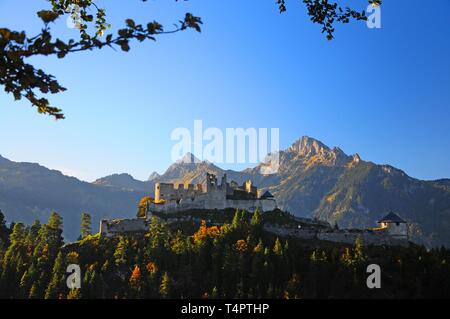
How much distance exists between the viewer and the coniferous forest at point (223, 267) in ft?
262

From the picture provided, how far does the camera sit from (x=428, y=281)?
8219cm

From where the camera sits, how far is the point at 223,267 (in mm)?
83688

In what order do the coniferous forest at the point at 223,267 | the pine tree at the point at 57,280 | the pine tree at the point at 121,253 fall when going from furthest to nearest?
1. the pine tree at the point at 121,253
2. the pine tree at the point at 57,280
3. the coniferous forest at the point at 223,267

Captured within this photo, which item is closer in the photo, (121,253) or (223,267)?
(223,267)

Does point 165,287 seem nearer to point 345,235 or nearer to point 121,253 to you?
point 121,253

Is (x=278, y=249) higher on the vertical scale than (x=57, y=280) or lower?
higher

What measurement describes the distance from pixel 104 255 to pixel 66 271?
24.0 ft

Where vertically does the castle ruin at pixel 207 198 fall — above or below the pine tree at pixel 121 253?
above

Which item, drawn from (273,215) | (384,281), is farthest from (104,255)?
(384,281)

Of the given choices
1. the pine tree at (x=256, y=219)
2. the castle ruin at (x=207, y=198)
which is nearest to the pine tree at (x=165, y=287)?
the pine tree at (x=256, y=219)

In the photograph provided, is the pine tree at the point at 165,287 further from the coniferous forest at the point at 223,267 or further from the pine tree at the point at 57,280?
the pine tree at the point at 57,280

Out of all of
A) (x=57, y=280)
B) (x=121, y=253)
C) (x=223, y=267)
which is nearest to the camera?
(x=223, y=267)

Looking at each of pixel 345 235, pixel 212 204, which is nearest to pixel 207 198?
pixel 212 204

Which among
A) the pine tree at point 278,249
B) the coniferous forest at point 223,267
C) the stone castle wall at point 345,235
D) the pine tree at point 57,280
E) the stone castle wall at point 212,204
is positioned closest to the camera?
the coniferous forest at point 223,267
